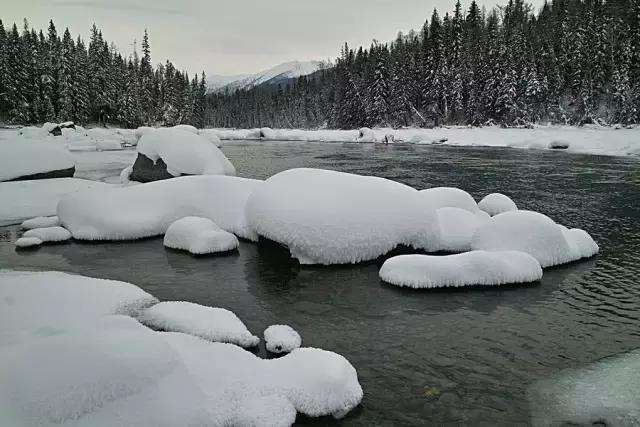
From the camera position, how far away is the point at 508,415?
4.70 metres

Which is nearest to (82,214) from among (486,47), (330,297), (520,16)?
(330,297)

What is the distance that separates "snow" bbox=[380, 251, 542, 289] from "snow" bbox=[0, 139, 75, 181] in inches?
550

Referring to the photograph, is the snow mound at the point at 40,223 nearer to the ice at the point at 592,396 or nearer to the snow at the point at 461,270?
the snow at the point at 461,270

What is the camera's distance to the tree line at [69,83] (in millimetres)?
55000

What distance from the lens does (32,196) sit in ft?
48.6

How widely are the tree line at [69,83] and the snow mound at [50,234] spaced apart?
5316 centimetres

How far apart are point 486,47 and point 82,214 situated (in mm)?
59255

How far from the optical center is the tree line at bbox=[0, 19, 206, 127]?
55000 millimetres

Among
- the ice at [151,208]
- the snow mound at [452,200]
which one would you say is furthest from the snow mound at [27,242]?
the snow mound at [452,200]

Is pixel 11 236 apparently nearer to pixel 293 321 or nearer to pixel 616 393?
pixel 293 321

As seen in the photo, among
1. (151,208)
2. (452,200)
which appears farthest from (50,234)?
(452,200)

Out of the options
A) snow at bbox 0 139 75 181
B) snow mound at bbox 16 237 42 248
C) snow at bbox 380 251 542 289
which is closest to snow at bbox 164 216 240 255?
snow mound at bbox 16 237 42 248

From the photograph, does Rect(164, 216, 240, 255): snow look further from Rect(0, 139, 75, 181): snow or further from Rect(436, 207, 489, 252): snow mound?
Rect(0, 139, 75, 181): snow

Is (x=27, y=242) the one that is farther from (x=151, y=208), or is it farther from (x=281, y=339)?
(x=281, y=339)
